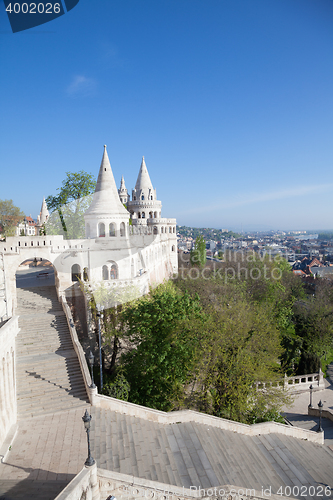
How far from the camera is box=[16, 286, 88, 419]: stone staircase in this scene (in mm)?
12469

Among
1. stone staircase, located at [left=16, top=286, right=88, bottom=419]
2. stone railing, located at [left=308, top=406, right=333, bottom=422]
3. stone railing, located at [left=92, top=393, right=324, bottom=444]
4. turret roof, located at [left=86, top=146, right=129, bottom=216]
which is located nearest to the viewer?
stone staircase, located at [left=16, top=286, right=88, bottom=419]

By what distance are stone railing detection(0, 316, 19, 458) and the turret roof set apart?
541 inches

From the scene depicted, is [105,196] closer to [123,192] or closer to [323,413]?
[323,413]

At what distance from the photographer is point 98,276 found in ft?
71.4

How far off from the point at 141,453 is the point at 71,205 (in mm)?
23207

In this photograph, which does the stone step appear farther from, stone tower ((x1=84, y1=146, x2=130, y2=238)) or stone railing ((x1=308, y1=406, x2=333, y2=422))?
stone tower ((x1=84, y1=146, x2=130, y2=238))

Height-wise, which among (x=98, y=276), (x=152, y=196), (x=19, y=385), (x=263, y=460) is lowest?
(x=263, y=460)

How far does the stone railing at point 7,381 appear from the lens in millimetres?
9953

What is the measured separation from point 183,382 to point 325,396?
11.9 metres

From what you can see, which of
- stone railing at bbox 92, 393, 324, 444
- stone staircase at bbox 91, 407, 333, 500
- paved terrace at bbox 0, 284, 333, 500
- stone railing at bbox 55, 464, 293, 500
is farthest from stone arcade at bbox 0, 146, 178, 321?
stone railing at bbox 55, 464, 293, 500

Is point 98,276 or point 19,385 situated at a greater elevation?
point 98,276

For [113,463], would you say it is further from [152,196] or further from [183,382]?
[152,196]

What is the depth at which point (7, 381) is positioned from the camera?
10.6m

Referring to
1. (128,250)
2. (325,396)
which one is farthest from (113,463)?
(325,396)
